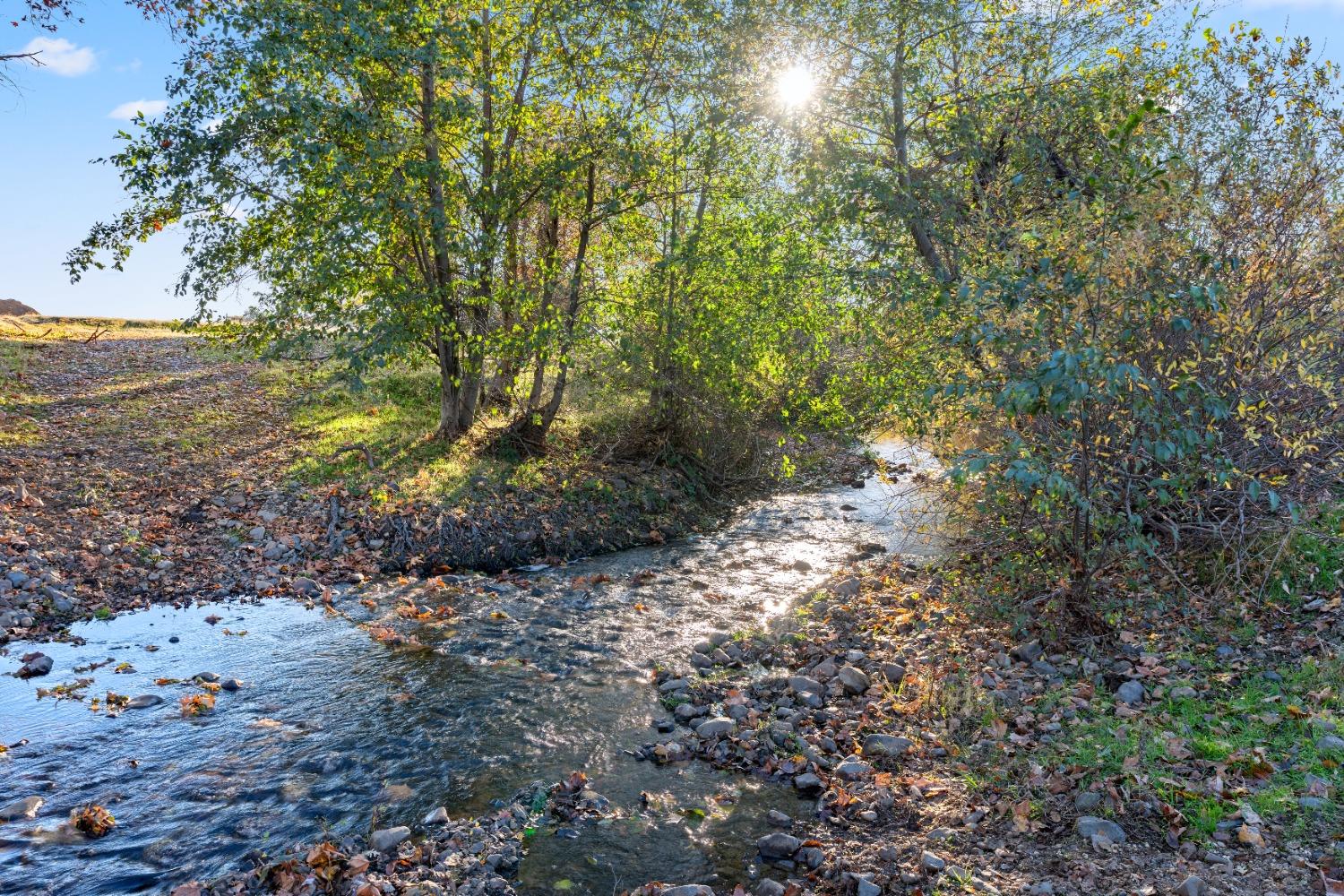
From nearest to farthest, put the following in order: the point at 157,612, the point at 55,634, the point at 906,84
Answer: the point at 55,634 < the point at 157,612 < the point at 906,84

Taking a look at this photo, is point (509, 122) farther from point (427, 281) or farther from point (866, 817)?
point (866, 817)

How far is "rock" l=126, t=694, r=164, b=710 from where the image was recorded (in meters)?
7.45

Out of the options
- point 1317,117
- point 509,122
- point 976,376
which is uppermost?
point 509,122

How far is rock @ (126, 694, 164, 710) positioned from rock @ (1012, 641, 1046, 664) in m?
8.12

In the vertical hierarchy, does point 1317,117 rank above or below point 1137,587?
above

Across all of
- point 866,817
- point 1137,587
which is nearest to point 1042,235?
point 1137,587

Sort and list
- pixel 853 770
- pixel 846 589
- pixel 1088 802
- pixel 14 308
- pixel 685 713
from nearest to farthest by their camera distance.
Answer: pixel 1088 802, pixel 853 770, pixel 685 713, pixel 846 589, pixel 14 308

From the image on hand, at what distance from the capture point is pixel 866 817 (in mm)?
5684

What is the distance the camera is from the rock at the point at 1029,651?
7.62 m

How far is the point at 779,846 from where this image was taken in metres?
5.41

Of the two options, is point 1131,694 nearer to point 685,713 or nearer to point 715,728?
point 715,728

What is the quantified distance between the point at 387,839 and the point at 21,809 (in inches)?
110

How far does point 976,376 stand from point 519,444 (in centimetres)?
1023

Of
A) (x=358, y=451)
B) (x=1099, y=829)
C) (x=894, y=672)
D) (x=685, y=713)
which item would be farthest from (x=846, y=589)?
(x=358, y=451)
